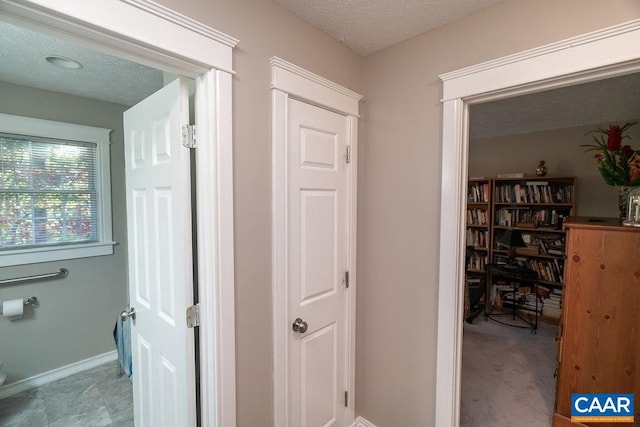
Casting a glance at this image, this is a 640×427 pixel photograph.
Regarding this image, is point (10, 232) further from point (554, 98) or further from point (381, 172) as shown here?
point (554, 98)

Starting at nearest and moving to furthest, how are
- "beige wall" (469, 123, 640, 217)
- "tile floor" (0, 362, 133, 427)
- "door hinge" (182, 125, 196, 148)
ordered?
"door hinge" (182, 125, 196, 148), "tile floor" (0, 362, 133, 427), "beige wall" (469, 123, 640, 217)

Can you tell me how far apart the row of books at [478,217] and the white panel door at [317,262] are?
3.42 meters

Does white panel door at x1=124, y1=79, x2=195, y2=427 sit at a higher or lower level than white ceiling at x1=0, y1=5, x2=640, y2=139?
lower

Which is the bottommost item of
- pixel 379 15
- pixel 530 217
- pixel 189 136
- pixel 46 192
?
pixel 530 217

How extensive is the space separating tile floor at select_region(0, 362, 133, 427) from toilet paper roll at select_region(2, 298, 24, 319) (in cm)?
67

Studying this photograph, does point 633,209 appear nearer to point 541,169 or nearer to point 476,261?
point 541,169

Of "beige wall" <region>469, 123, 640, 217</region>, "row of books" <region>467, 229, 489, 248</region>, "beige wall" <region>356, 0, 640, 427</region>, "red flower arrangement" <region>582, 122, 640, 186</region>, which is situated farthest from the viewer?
"row of books" <region>467, 229, 489, 248</region>

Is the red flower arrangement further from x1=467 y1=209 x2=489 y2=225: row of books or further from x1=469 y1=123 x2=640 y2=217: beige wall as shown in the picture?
x1=467 y1=209 x2=489 y2=225: row of books

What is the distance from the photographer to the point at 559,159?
369 cm

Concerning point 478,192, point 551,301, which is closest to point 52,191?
point 478,192

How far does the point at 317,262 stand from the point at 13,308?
2438 mm

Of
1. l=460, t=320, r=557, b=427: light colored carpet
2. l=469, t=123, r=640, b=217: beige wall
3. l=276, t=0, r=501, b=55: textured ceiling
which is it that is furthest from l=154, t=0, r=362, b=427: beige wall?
l=469, t=123, r=640, b=217: beige wall

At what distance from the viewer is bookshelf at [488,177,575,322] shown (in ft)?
11.9

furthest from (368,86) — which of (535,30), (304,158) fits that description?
(535,30)
